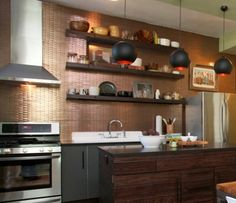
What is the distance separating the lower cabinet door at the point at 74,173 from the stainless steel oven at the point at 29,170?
0.35 ft

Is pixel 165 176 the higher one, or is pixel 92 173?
pixel 165 176

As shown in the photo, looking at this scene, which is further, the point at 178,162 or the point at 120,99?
the point at 120,99

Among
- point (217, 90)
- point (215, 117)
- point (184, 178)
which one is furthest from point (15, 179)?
point (217, 90)

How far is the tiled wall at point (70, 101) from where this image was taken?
3.60m

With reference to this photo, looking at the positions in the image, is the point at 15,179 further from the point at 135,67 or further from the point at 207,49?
the point at 207,49

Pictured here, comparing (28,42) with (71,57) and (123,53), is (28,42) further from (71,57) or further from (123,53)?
(123,53)

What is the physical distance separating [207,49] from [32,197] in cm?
455

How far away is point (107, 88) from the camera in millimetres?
4184

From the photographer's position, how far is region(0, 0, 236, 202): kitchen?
→ 3.55 metres

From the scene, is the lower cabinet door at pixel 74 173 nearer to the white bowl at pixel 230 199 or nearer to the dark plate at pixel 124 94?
the dark plate at pixel 124 94

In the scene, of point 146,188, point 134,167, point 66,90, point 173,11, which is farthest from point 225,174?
point 173,11

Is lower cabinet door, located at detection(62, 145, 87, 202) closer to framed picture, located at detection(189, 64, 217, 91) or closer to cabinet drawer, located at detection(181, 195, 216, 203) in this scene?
cabinet drawer, located at detection(181, 195, 216, 203)

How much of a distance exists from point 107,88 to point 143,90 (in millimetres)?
738

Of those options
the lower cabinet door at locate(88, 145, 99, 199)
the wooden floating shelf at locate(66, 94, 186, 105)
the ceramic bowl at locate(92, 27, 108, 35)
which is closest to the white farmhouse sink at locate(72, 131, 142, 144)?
the lower cabinet door at locate(88, 145, 99, 199)
